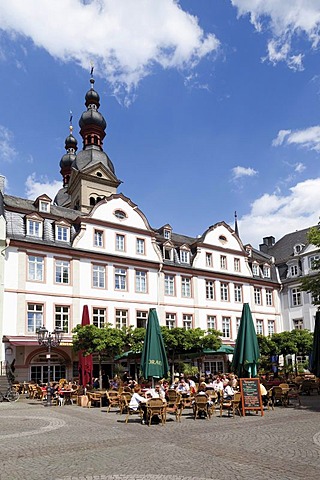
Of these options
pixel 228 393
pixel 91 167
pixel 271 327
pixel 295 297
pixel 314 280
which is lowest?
pixel 228 393

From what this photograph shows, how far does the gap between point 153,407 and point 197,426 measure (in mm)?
1373

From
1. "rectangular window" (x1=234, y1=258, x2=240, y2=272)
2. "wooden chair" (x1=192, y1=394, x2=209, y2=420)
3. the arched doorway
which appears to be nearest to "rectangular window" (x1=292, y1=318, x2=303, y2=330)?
"rectangular window" (x1=234, y1=258, x2=240, y2=272)

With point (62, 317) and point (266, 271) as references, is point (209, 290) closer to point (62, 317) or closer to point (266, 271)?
point (266, 271)

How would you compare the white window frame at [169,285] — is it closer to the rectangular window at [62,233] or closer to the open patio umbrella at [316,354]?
Answer: the rectangular window at [62,233]

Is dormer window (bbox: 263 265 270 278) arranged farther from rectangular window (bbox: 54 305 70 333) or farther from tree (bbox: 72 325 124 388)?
tree (bbox: 72 325 124 388)

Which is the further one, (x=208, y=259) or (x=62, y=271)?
(x=208, y=259)

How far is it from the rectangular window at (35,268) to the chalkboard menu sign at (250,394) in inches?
671

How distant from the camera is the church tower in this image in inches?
1774

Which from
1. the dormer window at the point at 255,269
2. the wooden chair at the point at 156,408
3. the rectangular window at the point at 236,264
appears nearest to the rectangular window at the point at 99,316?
the rectangular window at the point at 236,264

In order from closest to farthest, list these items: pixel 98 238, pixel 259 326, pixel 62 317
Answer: pixel 62 317 → pixel 98 238 → pixel 259 326

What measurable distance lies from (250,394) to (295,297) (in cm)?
2860

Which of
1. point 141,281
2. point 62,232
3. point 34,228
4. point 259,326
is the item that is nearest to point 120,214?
point 62,232

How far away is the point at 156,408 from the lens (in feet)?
46.5

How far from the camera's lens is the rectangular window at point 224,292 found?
3953 cm
